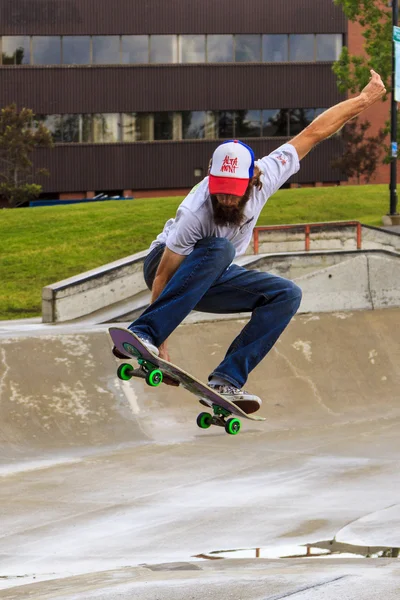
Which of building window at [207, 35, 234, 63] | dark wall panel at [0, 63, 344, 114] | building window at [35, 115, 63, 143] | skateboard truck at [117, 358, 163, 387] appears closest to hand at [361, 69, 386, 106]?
skateboard truck at [117, 358, 163, 387]

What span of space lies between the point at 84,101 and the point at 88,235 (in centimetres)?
2235

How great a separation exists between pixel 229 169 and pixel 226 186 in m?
0.12

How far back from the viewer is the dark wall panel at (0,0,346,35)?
51125mm

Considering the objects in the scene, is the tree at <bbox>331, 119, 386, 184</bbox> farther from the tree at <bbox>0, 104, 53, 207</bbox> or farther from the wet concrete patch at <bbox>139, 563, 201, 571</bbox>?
the wet concrete patch at <bbox>139, 563, 201, 571</bbox>

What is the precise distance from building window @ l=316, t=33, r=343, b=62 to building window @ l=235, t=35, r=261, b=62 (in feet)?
10.5

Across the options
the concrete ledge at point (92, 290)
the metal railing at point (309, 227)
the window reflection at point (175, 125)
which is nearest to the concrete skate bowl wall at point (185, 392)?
the concrete ledge at point (92, 290)

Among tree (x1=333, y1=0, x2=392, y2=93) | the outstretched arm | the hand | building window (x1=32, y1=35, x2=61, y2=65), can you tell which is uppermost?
building window (x1=32, y1=35, x2=61, y2=65)

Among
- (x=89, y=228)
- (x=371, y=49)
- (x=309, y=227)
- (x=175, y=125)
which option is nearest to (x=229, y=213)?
(x=309, y=227)

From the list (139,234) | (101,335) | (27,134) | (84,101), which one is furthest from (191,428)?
(84,101)

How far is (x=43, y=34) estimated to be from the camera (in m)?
51.4

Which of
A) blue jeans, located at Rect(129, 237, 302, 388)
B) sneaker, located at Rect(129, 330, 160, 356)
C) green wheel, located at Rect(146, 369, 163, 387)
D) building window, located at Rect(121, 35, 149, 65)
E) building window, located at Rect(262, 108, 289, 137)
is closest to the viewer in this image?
blue jeans, located at Rect(129, 237, 302, 388)

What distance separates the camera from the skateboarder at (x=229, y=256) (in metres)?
7.31

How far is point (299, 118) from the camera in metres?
55.2

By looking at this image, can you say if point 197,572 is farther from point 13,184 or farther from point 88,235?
point 13,184
